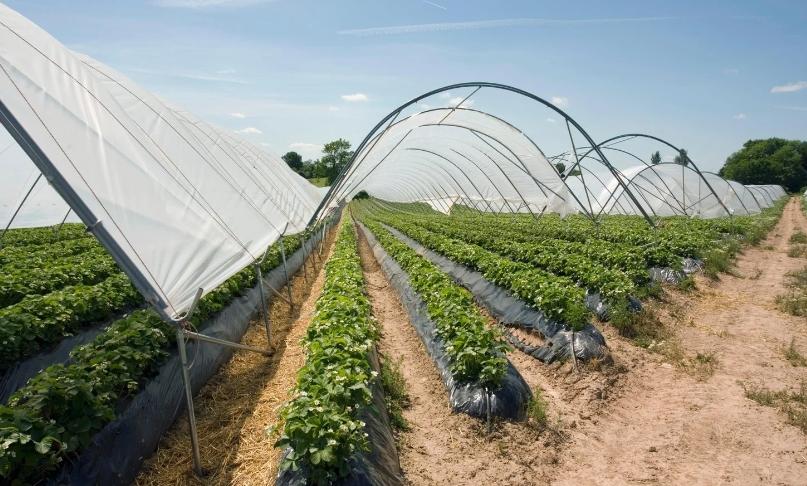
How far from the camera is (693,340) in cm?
710

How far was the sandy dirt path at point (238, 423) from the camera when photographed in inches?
172

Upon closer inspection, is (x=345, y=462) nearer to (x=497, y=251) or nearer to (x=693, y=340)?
(x=693, y=340)

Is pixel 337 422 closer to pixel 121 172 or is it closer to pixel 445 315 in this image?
pixel 121 172

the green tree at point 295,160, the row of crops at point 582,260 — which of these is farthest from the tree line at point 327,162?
the row of crops at point 582,260

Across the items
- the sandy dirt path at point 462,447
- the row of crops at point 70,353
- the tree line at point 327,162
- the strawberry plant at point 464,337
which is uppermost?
the tree line at point 327,162

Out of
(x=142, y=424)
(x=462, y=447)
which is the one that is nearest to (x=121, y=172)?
(x=142, y=424)

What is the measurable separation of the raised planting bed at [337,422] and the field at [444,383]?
24 millimetres

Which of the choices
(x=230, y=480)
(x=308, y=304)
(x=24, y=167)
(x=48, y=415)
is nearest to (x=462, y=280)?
(x=308, y=304)

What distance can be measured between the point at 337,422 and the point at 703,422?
12.8 feet

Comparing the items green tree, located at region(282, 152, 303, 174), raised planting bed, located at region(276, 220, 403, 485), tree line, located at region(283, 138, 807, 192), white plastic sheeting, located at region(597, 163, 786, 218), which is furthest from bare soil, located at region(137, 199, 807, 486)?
green tree, located at region(282, 152, 303, 174)

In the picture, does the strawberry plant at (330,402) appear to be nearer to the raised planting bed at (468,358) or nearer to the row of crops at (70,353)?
the raised planting bed at (468,358)

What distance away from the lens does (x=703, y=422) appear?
4859 mm

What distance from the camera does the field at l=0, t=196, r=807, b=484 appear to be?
3.80 m

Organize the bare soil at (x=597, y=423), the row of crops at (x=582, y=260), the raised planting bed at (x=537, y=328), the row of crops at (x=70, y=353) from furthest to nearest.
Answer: the row of crops at (x=582, y=260), the raised planting bed at (x=537, y=328), the bare soil at (x=597, y=423), the row of crops at (x=70, y=353)
